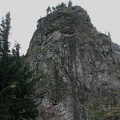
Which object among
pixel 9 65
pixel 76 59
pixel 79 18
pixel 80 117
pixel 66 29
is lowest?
pixel 80 117

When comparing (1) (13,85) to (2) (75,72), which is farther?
(2) (75,72)

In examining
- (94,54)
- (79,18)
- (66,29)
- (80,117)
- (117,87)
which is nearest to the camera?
(80,117)

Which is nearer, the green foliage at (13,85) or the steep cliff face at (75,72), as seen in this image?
the green foliage at (13,85)

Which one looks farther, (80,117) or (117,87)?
(117,87)

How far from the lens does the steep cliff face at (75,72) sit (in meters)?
34.2

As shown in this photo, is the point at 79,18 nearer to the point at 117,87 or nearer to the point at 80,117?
the point at 117,87

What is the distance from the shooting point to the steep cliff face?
3422 centimetres

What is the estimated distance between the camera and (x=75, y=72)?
39.7 meters

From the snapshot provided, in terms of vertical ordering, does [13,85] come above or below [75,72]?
below

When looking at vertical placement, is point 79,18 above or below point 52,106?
above

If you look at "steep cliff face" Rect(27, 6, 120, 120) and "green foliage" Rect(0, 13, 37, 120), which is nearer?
"green foliage" Rect(0, 13, 37, 120)

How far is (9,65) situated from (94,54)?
25755mm

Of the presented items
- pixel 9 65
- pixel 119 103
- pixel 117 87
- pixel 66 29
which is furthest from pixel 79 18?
pixel 9 65

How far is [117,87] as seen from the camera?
39500 mm
